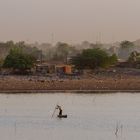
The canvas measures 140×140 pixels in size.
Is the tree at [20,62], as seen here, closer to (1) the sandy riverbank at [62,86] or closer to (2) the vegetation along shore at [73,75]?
(2) the vegetation along shore at [73,75]

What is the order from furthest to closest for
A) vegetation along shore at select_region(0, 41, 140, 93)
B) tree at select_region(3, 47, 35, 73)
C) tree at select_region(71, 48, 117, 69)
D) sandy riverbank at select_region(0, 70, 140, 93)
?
tree at select_region(71, 48, 117, 69) → tree at select_region(3, 47, 35, 73) → vegetation along shore at select_region(0, 41, 140, 93) → sandy riverbank at select_region(0, 70, 140, 93)

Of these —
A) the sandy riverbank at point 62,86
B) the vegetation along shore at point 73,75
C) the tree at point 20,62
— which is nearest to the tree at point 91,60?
the vegetation along shore at point 73,75
